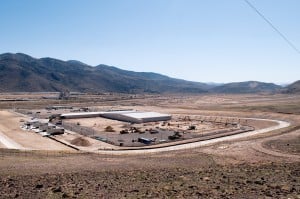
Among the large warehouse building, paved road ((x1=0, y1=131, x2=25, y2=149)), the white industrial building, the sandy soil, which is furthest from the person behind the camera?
the large warehouse building

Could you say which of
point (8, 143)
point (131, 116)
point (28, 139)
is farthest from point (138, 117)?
point (8, 143)

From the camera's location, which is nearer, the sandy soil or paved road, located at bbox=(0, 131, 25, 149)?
paved road, located at bbox=(0, 131, 25, 149)

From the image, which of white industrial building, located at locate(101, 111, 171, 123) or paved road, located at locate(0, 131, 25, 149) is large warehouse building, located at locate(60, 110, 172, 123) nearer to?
white industrial building, located at locate(101, 111, 171, 123)

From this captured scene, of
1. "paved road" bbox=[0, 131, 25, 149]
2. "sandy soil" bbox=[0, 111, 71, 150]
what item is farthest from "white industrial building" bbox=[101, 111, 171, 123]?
"paved road" bbox=[0, 131, 25, 149]

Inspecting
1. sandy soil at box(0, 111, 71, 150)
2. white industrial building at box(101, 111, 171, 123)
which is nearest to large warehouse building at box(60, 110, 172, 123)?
white industrial building at box(101, 111, 171, 123)

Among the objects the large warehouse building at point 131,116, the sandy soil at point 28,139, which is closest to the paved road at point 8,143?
the sandy soil at point 28,139

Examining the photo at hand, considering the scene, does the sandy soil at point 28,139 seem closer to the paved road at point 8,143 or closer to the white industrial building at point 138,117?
the paved road at point 8,143

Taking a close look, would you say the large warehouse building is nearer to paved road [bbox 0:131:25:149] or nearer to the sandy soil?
the sandy soil

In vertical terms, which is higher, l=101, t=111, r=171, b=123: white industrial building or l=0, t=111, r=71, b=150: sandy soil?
l=101, t=111, r=171, b=123: white industrial building

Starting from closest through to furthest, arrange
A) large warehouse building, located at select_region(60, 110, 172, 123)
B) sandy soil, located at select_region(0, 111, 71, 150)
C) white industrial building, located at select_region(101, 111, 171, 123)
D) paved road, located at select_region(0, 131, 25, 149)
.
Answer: paved road, located at select_region(0, 131, 25, 149) → sandy soil, located at select_region(0, 111, 71, 150) → white industrial building, located at select_region(101, 111, 171, 123) → large warehouse building, located at select_region(60, 110, 172, 123)

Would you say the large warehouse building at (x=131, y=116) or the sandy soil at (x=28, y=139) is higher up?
the large warehouse building at (x=131, y=116)

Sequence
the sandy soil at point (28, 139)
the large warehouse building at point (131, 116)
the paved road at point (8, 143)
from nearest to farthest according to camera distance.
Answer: the paved road at point (8, 143)
the sandy soil at point (28, 139)
the large warehouse building at point (131, 116)
